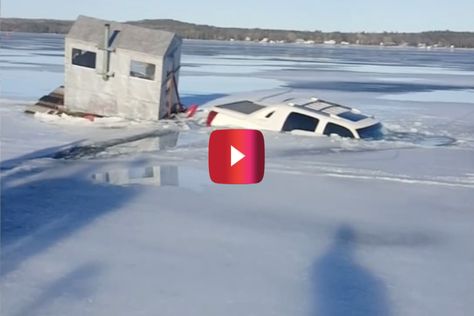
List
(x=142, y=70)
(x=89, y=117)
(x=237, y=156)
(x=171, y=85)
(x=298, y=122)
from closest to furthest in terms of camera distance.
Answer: (x=237, y=156) → (x=298, y=122) → (x=89, y=117) → (x=142, y=70) → (x=171, y=85)

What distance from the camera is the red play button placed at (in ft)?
11.2

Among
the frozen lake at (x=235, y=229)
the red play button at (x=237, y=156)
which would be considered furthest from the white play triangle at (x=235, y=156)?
the frozen lake at (x=235, y=229)

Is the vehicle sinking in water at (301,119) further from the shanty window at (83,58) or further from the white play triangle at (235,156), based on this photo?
the white play triangle at (235,156)

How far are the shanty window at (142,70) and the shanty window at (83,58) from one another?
1.08 metres

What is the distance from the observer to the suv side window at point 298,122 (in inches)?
551

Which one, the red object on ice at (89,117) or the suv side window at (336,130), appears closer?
the suv side window at (336,130)

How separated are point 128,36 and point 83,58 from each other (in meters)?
1.40

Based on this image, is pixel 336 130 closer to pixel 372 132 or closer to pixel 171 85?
pixel 372 132

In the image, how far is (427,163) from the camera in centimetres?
1133

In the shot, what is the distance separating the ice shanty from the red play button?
1256 centimetres

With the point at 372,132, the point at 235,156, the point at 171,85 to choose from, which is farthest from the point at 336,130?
the point at 235,156

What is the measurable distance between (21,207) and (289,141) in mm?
6875

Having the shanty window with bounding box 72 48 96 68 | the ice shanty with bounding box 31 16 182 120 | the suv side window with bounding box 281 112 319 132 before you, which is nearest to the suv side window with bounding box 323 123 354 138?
the suv side window with bounding box 281 112 319 132

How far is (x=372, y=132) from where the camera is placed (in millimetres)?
13812
